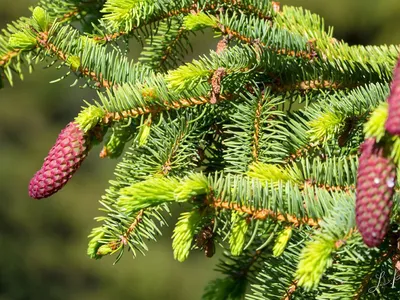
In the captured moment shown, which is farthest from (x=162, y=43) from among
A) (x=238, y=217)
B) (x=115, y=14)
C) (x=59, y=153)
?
(x=238, y=217)

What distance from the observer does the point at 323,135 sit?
2.29ft

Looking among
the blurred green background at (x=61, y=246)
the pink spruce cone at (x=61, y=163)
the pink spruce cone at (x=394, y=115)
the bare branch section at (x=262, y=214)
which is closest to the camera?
the pink spruce cone at (x=394, y=115)

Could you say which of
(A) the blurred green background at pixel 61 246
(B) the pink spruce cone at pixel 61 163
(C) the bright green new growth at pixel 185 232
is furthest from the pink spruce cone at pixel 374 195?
(A) the blurred green background at pixel 61 246

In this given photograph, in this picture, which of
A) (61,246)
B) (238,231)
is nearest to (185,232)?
(238,231)

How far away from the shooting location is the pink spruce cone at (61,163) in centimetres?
73

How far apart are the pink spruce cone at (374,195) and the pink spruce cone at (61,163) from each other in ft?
1.18

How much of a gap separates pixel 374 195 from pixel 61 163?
0.38 meters

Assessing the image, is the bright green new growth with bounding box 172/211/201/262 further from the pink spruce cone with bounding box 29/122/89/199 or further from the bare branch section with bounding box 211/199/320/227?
the pink spruce cone with bounding box 29/122/89/199

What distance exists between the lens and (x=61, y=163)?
0.73m

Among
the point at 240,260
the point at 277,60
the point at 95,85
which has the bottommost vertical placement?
the point at 240,260

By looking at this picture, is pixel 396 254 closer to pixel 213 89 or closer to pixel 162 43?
pixel 213 89

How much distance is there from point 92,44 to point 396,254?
0.45m

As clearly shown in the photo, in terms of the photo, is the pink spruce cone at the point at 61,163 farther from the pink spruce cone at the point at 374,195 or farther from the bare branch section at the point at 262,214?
the pink spruce cone at the point at 374,195

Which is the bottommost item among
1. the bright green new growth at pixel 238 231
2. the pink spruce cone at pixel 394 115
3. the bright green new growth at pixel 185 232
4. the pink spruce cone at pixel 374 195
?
the bright green new growth at pixel 185 232
